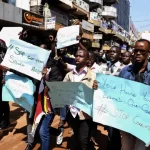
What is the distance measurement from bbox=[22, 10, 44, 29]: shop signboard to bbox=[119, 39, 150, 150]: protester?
15161 millimetres

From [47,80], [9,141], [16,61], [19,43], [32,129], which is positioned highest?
[19,43]

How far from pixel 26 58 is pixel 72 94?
855mm

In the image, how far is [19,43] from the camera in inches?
144

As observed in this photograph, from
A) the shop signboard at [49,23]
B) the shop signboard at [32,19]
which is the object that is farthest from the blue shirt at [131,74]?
the shop signboard at [49,23]

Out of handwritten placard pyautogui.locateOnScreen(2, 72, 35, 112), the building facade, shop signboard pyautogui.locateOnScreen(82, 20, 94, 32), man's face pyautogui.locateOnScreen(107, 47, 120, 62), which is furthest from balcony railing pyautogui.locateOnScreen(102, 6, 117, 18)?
handwritten placard pyautogui.locateOnScreen(2, 72, 35, 112)

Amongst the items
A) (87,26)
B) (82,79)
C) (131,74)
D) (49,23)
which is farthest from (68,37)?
(87,26)

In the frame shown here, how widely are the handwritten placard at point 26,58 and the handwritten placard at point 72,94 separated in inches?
11.4

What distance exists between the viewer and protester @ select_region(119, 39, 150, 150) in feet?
8.96

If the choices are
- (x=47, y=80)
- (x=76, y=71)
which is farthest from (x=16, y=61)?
(x=76, y=71)

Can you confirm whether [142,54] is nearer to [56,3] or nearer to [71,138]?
[71,138]

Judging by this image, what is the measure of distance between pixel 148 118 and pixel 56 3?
22.2 meters

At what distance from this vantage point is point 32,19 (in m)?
18.2

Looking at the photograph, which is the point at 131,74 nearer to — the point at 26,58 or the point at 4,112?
the point at 26,58

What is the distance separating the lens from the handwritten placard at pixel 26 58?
352 centimetres
